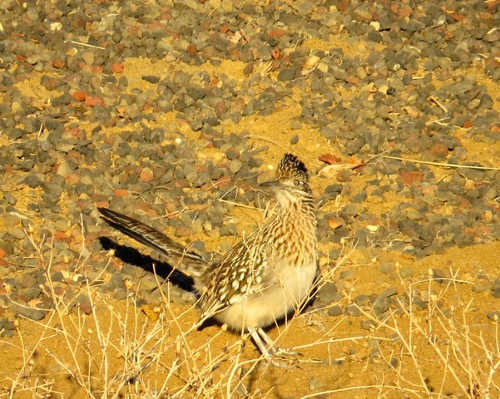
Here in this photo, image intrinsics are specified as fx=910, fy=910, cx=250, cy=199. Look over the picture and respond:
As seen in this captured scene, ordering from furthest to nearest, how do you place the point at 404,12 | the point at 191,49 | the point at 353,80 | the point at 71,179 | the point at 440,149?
the point at 404,12
the point at 191,49
the point at 353,80
the point at 440,149
the point at 71,179

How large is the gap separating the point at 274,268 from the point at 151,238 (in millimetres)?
912

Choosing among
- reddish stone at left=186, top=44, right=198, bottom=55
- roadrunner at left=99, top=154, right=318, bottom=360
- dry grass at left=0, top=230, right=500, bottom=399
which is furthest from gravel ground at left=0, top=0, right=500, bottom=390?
roadrunner at left=99, top=154, right=318, bottom=360

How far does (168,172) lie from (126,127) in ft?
2.58

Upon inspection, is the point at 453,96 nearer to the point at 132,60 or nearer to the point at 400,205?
the point at 400,205

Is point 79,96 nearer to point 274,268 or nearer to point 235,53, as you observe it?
point 235,53

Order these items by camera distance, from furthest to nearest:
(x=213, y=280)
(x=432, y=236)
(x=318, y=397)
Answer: (x=432, y=236), (x=213, y=280), (x=318, y=397)

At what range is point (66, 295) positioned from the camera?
20.6 feet

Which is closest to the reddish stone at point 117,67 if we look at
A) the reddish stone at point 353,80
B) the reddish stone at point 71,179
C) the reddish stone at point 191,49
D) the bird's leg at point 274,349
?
the reddish stone at point 191,49

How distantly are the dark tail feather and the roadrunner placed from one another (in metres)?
0.27

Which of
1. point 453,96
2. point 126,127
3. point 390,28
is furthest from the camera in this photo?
point 390,28

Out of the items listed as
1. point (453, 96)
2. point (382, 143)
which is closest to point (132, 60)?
point (382, 143)

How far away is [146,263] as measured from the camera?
6.64 m

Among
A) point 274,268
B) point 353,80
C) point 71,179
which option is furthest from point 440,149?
point 71,179

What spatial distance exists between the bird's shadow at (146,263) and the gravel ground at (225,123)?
21mm
